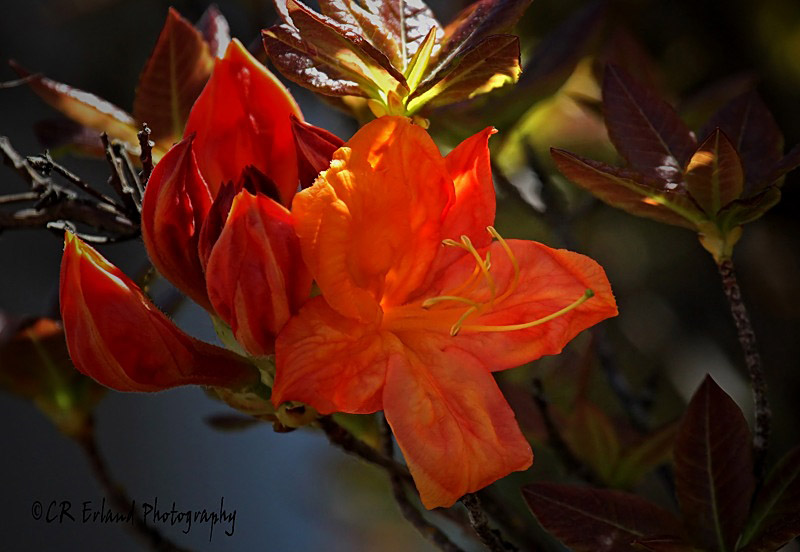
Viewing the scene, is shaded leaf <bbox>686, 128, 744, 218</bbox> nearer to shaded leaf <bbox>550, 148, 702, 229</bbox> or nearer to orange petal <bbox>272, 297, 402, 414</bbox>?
shaded leaf <bbox>550, 148, 702, 229</bbox>

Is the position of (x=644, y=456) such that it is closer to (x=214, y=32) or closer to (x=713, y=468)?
(x=713, y=468)

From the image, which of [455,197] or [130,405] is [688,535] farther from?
[130,405]

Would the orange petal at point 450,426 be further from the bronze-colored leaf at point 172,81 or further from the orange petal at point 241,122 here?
the bronze-colored leaf at point 172,81

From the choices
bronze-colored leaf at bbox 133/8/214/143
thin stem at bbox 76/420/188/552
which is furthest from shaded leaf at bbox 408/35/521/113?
thin stem at bbox 76/420/188/552

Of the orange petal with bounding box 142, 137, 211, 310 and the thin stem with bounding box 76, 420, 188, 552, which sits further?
the thin stem with bounding box 76, 420, 188, 552

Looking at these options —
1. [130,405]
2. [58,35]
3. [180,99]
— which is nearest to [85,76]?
[58,35]

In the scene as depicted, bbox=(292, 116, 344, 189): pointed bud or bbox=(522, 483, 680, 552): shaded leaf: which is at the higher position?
bbox=(292, 116, 344, 189): pointed bud
